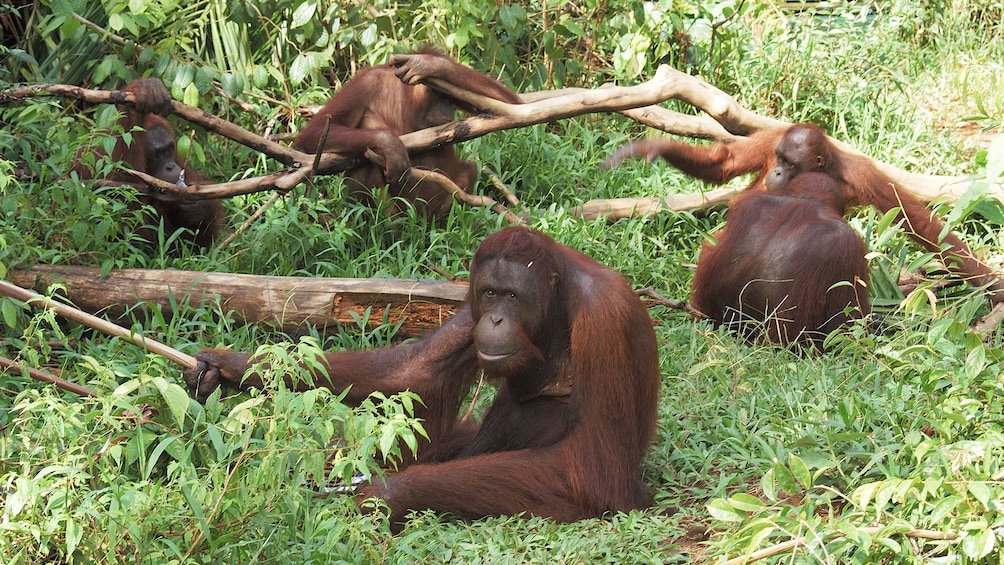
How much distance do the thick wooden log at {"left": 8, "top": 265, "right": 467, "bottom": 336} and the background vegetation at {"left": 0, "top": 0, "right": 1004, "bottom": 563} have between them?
8cm

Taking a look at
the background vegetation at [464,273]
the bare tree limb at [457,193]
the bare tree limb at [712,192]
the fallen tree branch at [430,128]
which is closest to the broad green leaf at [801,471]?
the background vegetation at [464,273]

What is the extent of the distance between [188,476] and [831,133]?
5.26 meters

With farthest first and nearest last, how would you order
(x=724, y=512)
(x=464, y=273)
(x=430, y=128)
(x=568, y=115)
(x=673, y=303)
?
(x=430, y=128)
(x=568, y=115)
(x=464, y=273)
(x=673, y=303)
(x=724, y=512)

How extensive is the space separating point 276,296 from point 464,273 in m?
0.96

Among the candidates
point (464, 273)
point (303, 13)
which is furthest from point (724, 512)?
point (303, 13)

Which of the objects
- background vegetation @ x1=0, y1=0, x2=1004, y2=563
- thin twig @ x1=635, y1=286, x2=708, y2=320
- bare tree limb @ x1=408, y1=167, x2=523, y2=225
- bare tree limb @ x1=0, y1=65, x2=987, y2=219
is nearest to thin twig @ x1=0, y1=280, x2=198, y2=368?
background vegetation @ x1=0, y1=0, x2=1004, y2=563

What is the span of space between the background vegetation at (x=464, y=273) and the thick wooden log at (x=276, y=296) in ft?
0.27

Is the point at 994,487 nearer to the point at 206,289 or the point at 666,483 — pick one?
the point at 666,483

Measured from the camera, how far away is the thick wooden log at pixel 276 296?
4.43 meters

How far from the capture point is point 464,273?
505 centimetres

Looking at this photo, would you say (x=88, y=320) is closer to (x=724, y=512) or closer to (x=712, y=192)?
(x=724, y=512)

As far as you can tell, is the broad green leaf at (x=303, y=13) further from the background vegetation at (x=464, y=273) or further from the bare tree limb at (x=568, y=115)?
the bare tree limb at (x=568, y=115)

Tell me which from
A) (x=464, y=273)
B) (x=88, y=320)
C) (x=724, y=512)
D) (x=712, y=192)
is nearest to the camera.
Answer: (x=724, y=512)

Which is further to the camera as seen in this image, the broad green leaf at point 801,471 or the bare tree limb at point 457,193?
the bare tree limb at point 457,193
